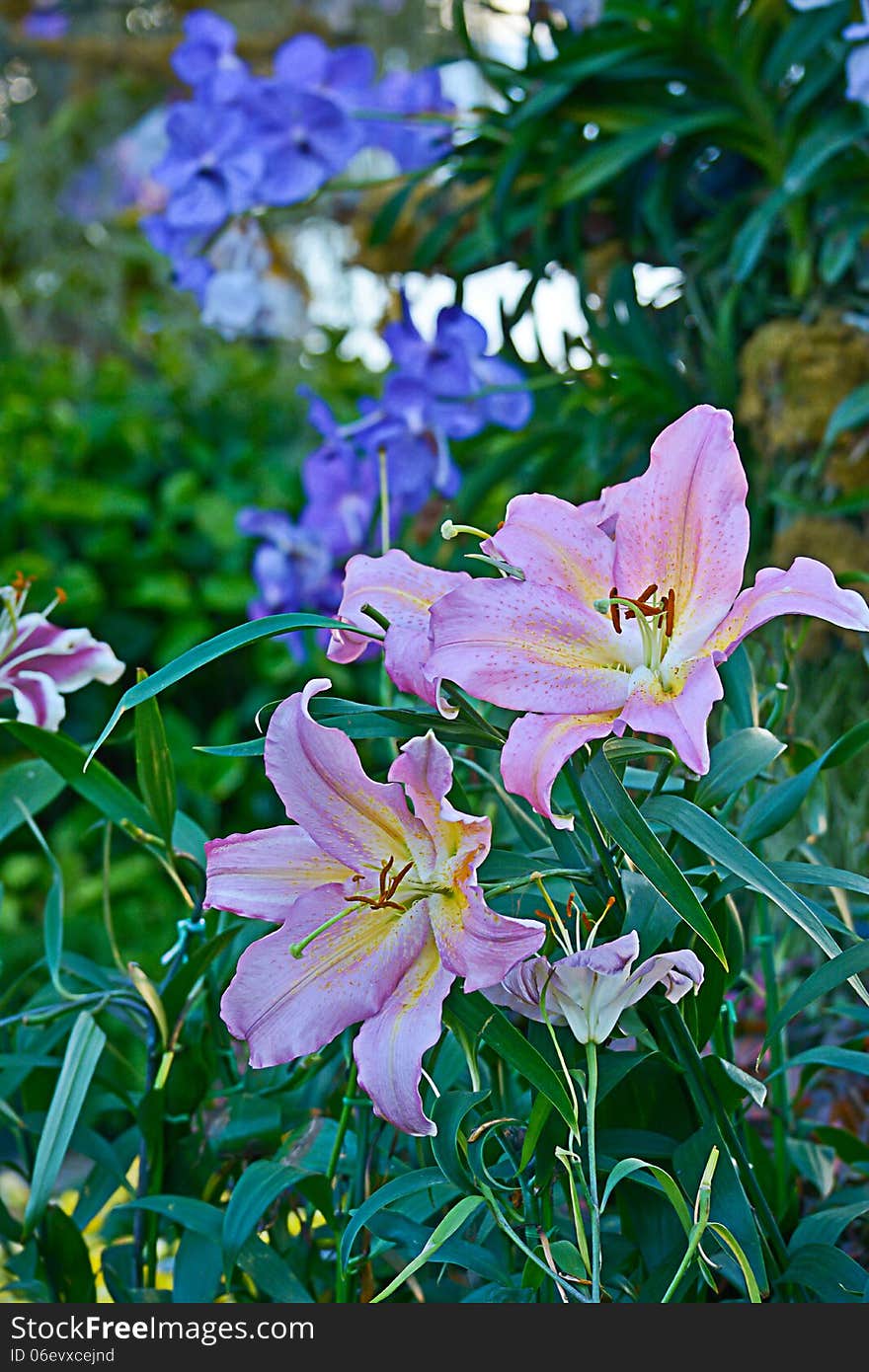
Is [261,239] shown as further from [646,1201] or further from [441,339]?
[646,1201]

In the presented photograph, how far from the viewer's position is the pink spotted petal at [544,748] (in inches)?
13.7

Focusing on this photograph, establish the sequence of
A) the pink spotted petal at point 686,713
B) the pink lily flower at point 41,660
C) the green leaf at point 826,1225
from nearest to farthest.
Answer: the pink spotted petal at point 686,713, the green leaf at point 826,1225, the pink lily flower at point 41,660

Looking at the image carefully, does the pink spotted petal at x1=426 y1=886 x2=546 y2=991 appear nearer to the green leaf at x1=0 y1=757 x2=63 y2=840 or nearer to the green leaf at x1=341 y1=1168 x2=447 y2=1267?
the green leaf at x1=341 y1=1168 x2=447 y2=1267

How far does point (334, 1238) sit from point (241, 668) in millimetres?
1366

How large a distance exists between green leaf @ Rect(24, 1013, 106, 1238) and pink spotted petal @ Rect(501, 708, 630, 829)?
8.8 inches

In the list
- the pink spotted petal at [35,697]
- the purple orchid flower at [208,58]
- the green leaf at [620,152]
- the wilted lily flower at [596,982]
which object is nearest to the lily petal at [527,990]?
the wilted lily flower at [596,982]

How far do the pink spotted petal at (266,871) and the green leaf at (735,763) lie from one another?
120 mm

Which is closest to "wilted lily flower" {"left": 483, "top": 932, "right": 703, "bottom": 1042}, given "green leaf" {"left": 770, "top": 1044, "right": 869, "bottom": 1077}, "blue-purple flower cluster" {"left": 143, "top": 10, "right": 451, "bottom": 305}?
"green leaf" {"left": 770, "top": 1044, "right": 869, "bottom": 1077}

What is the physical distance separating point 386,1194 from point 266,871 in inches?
4.2

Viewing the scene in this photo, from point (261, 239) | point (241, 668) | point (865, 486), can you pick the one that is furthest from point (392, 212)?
point (241, 668)

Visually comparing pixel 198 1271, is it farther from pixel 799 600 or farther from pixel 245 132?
pixel 245 132

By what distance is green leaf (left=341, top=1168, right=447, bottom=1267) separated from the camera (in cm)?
38

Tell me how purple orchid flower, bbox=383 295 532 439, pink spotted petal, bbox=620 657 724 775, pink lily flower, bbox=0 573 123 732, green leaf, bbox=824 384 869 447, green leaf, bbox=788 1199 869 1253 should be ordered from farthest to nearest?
purple orchid flower, bbox=383 295 532 439 → green leaf, bbox=824 384 869 447 → pink lily flower, bbox=0 573 123 732 → green leaf, bbox=788 1199 869 1253 → pink spotted petal, bbox=620 657 724 775

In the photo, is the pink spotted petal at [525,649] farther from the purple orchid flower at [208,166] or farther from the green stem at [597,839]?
the purple orchid flower at [208,166]
